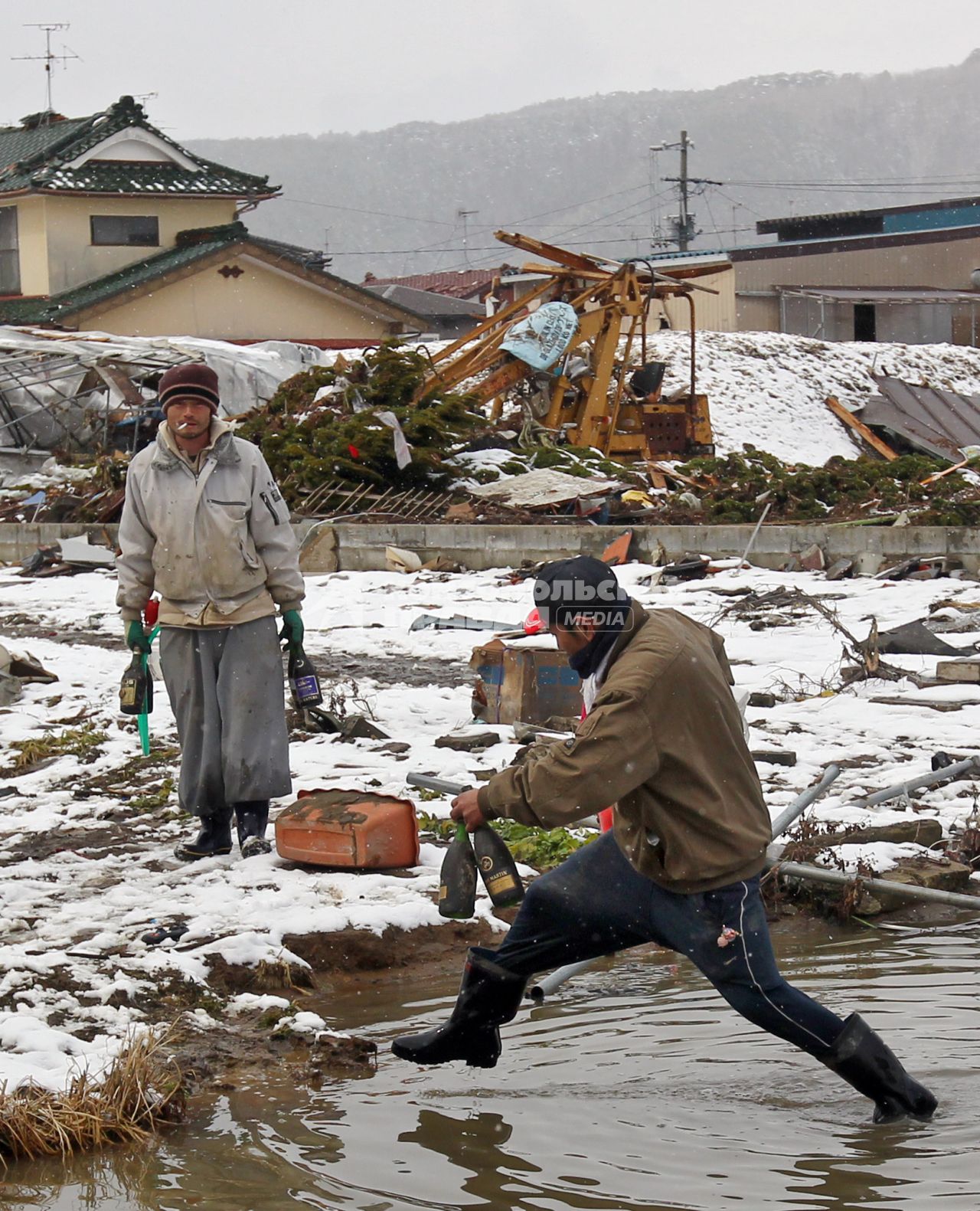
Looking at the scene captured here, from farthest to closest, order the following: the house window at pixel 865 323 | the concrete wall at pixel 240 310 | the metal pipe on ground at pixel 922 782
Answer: the house window at pixel 865 323 < the concrete wall at pixel 240 310 < the metal pipe on ground at pixel 922 782

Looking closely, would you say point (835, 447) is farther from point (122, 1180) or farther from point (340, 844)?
point (122, 1180)

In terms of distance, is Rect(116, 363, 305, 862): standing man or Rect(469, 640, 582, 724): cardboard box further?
Rect(469, 640, 582, 724): cardboard box

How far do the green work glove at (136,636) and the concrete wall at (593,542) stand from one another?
8.15 metres

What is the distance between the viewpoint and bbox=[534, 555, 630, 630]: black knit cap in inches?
154

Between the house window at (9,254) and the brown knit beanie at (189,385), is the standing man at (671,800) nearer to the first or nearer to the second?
the brown knit beanie at (189,385)

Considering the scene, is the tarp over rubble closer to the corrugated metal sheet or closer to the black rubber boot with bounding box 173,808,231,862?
the corrugated metal sheet

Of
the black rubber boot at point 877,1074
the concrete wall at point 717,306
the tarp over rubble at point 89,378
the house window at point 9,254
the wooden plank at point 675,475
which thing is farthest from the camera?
the concrete wall at point 717,306

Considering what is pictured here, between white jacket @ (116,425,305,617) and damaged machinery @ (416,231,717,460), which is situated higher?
damaged machinery @ (416,231,717,460)

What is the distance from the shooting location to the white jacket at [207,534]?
6352 millimetres

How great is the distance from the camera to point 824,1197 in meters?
3.97

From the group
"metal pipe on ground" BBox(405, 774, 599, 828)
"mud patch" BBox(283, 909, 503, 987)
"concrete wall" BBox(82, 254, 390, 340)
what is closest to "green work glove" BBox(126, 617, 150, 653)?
"mud patch" BBox(283, 909, 503, 987)

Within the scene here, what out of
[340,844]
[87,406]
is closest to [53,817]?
[340,844]

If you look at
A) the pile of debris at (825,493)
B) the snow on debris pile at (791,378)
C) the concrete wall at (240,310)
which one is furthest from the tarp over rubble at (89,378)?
the snow on debris pile at (791,378)

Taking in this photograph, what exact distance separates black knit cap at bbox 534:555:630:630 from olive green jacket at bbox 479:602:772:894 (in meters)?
0.05
